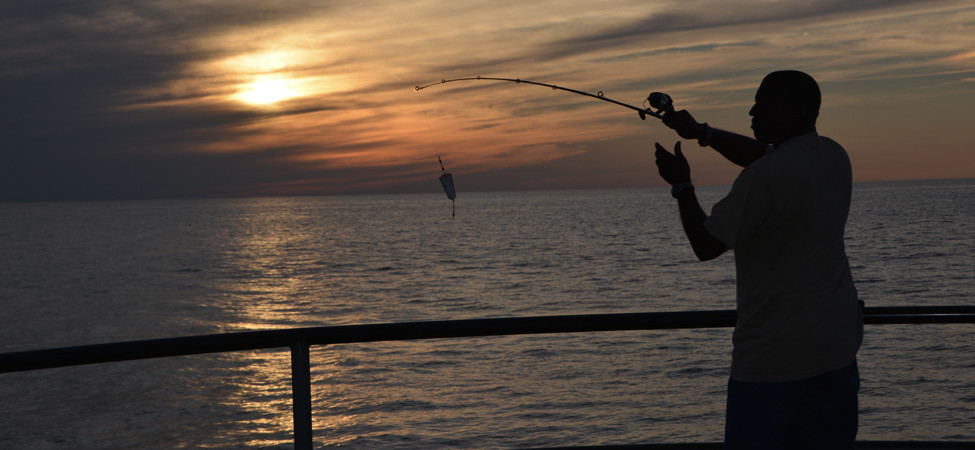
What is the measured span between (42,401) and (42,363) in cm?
1995

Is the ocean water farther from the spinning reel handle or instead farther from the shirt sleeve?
the shirt sleeve

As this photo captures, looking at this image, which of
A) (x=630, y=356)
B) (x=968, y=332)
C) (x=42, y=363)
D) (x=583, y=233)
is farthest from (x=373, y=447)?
(x=583, y=233)

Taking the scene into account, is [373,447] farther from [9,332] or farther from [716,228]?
[9,332]

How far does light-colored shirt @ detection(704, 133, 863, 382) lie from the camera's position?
2.23 meters

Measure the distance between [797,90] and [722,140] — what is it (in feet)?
1.74

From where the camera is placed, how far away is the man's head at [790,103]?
2.38 metres

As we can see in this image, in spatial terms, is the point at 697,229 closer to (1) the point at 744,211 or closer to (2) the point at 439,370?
(1) the point at 744,211

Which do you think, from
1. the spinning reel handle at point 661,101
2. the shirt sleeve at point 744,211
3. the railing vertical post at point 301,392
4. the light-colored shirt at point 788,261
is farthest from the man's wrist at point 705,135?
the railing vertical post at point 301,392

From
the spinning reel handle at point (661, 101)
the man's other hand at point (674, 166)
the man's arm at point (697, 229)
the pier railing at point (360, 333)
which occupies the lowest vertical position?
the pier railing at point (360, 333)

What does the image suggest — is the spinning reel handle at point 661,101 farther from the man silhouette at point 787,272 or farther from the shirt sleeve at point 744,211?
the shirt sleeve at point 744,211

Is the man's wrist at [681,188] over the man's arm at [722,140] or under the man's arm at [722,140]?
under

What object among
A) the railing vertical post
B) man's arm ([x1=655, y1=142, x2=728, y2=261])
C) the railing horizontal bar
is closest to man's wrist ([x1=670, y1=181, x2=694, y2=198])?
man's arm ([x1=655, y1=142, x2=728, y2=261])

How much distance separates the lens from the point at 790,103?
2383 mm

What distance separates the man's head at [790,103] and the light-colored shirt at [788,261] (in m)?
0.06
